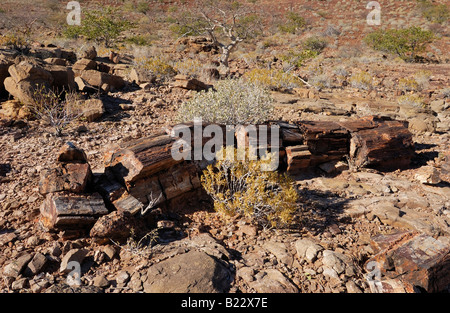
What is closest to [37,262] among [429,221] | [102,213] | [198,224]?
[102,213]

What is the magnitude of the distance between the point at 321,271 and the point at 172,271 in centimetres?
157

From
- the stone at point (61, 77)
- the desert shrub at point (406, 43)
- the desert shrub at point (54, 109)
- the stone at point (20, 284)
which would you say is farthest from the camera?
the desert shrub at point (406, 43)

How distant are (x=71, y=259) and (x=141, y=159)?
1.39 m

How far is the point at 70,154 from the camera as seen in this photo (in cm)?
365

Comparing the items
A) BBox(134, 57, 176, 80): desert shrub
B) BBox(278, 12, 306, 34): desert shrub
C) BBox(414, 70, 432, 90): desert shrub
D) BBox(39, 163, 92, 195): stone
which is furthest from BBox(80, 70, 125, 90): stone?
BBox(278, 12, 306, 34): desert shrub

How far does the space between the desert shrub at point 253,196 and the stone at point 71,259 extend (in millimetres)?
1669

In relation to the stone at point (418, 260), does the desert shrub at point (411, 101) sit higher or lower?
higher

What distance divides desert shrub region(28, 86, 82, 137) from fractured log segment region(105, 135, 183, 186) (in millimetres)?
2449

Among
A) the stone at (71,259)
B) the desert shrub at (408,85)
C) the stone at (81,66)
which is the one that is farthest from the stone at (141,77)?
the desert shrub at (408,85)

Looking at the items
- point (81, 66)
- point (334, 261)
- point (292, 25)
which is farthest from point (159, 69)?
point (292, 25)

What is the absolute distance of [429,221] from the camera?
4.03 meters

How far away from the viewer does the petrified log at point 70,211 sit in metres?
3.15

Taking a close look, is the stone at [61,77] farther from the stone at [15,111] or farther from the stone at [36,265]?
the stone at [36,265]

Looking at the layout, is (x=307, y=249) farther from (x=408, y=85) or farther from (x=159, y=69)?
(x=408, y=85)
